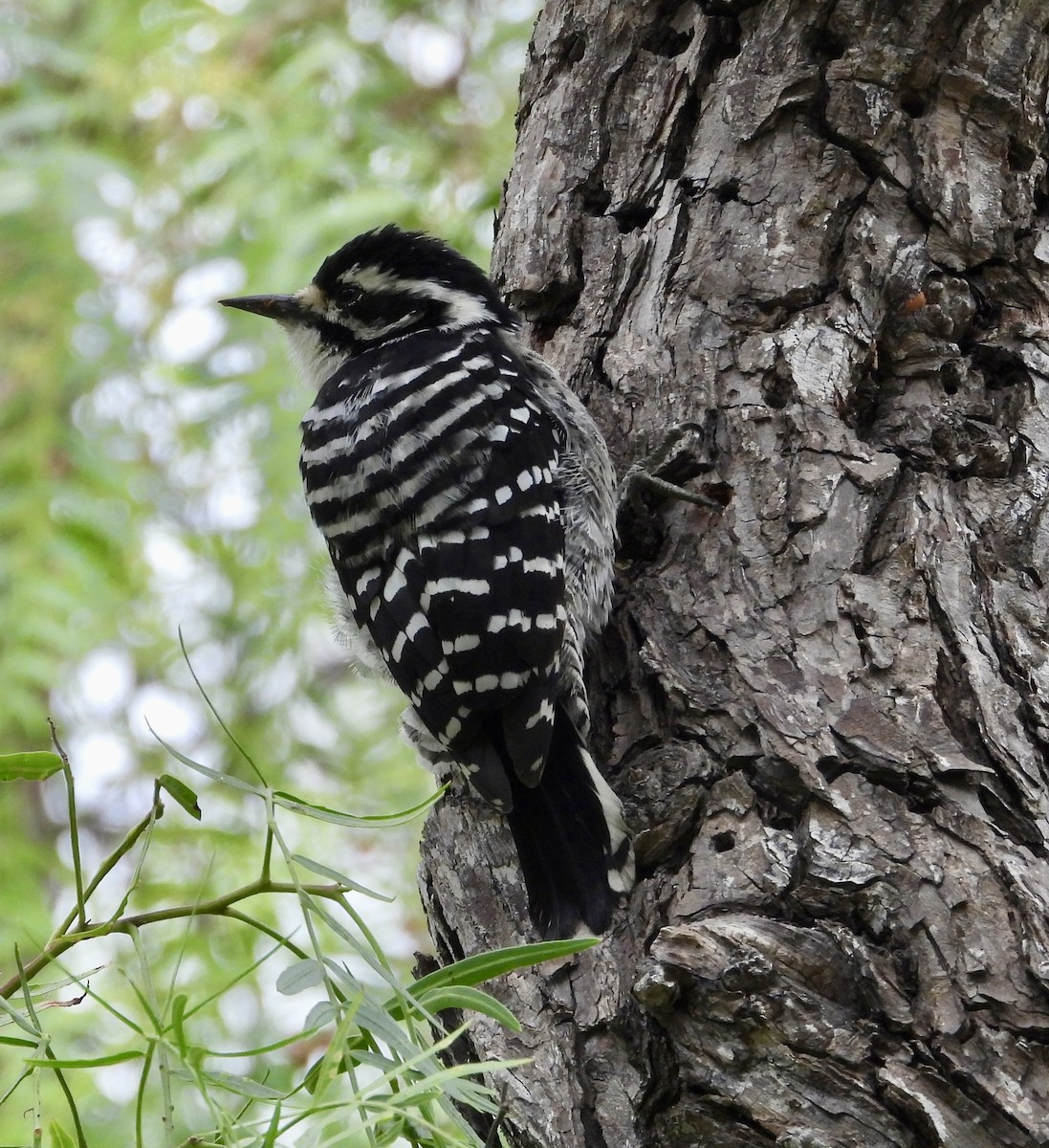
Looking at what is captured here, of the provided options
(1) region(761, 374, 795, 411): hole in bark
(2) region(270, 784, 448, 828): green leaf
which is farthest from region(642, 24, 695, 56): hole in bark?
(2) region(270, 784, 448, 828): green leaf

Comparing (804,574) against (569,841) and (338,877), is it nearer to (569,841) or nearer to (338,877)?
(569,841)

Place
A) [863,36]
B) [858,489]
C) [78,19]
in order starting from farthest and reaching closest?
1. [78,19]
2. [863,36]
3. [858,489]

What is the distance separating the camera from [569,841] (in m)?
1.97

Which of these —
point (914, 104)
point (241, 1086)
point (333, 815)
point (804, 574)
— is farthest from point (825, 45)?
point (241, 1086)

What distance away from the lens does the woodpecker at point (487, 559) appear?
2.05 meters

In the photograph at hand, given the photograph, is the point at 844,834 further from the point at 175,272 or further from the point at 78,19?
the point at 78,19

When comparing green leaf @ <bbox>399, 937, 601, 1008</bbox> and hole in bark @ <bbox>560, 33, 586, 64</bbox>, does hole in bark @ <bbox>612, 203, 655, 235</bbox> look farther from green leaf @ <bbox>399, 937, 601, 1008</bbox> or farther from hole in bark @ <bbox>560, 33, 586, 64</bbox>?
green leaf @ <bbox>399, 937, 601, 1008</bbox>

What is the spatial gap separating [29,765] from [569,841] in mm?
860

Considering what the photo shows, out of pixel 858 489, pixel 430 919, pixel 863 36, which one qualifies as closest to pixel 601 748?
pixel 430 919

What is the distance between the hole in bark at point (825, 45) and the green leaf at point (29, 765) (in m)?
1.81

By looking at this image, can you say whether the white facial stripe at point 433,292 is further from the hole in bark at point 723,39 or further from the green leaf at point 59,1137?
the green leaf at point 59,1137

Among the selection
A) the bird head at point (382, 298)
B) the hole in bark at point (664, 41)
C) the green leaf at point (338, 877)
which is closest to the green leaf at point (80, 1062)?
the green leaf at point (338, 877)

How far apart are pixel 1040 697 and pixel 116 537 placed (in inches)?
101

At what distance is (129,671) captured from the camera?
512 centimetres
